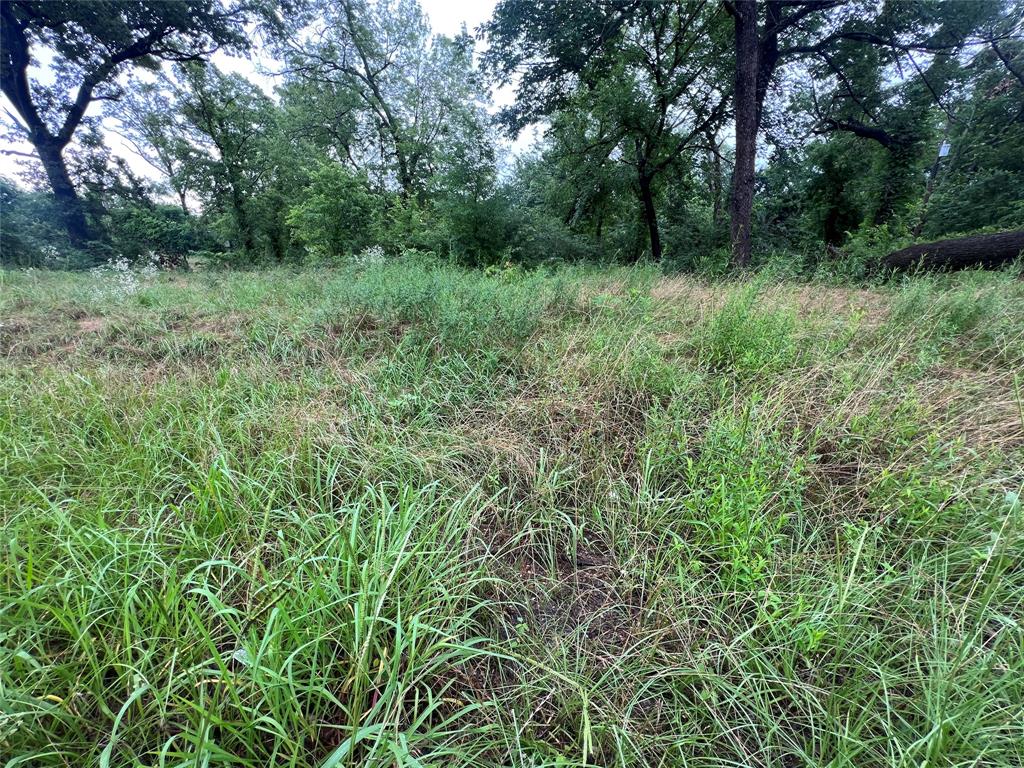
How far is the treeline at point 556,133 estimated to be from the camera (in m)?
7.54

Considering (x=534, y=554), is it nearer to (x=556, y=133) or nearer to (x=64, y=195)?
(x=556, y=133)

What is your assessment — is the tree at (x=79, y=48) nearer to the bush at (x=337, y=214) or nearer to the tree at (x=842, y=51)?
the bush at (x=337, y=214)

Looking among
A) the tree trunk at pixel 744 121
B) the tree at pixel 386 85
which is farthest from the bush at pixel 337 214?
the tree trunk at pixel 744 121

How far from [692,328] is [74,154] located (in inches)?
789

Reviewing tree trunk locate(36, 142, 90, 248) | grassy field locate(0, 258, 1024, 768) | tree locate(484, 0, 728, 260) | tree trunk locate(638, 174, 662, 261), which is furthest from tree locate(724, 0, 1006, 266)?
tree trunk locate(36, 142, 90, 248)

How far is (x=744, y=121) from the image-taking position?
20.4ft

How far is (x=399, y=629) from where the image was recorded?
1057 millimetres

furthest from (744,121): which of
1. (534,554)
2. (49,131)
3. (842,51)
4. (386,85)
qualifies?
(49,131)

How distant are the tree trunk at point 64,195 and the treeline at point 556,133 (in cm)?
5

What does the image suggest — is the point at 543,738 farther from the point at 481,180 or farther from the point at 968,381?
the point at 481,180

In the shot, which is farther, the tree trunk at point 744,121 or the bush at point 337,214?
the bush at point 337,214

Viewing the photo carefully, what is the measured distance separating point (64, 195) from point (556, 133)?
15.1 meters

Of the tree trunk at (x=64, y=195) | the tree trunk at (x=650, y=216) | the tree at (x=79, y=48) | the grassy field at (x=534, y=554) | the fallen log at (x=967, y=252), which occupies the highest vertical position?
the tree at (x=79, y=48)

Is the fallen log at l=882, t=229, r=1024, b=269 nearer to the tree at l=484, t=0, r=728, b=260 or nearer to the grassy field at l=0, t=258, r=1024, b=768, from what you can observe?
the grassy field at l=0, t=258, r=1024, b=768
